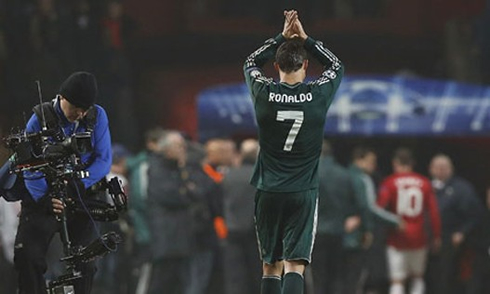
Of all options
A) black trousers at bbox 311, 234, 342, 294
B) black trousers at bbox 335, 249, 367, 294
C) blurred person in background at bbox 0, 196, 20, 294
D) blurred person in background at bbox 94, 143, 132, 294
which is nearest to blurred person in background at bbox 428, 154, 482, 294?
black trousers at bbox 335, 249, 367, 294

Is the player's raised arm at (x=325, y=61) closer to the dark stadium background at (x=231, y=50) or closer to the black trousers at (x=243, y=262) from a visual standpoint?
the black trousers at (x=243, y=262)

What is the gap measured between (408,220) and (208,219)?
2.61 meters

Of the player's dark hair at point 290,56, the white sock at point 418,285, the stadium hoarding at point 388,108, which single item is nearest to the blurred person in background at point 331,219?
the white sock at point 418,285

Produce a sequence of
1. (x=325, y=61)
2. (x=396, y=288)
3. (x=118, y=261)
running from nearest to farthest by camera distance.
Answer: (x=325, y=61), (x=118, y=261), (x=396, y=288)

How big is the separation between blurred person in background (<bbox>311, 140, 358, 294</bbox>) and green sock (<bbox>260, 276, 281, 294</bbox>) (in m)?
6.91

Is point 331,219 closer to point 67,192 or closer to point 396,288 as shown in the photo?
point 396,288

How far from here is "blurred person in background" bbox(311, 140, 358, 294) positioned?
62.5 feet

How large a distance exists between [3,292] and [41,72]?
2.88m

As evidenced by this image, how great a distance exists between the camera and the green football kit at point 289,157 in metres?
11.8

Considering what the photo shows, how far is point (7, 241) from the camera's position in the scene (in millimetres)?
18828

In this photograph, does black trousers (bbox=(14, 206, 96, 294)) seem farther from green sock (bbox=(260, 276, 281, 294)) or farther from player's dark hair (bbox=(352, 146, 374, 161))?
player's dark hair (bbox=(352, 146, 374, 161))

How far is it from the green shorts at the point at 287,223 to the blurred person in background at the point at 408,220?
318 inches

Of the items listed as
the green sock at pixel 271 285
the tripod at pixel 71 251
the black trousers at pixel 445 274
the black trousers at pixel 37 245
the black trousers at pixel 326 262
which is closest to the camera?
the green sock at pixel 271 285

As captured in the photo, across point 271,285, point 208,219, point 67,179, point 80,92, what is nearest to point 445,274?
point 208,219
